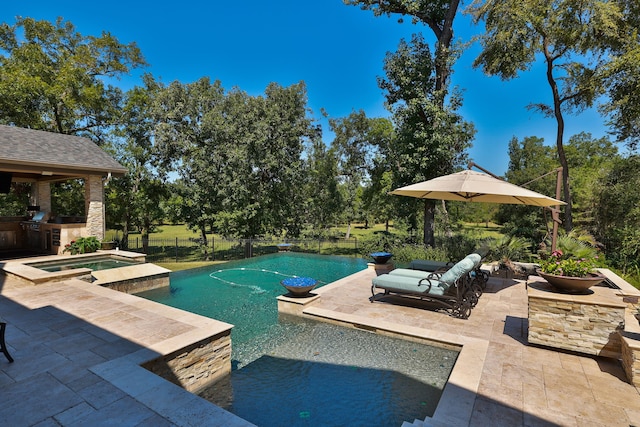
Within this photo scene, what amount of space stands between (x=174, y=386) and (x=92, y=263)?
349 inches

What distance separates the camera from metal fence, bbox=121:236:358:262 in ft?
53.7

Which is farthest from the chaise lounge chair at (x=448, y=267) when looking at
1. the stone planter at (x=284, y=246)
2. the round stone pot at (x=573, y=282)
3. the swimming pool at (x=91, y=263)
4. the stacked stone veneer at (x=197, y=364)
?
the swimming pool at (x=91, y=263)

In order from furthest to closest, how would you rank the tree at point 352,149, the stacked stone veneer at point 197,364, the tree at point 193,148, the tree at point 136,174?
the tree at point 352,149, the tree at point 136,174, the tree at point 193,148, the stacked stone veneer at point 197,364

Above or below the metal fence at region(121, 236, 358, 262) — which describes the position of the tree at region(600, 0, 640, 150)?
above

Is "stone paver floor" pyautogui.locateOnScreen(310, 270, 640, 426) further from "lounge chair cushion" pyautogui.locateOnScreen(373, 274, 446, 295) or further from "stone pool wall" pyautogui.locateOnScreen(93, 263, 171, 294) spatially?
"stone pool wall" pyautogui.locateOnScreen(93, 263, 171, 294)

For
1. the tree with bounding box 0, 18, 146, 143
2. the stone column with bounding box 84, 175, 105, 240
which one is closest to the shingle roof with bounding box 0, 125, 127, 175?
the stone column with bounding box 84, 175, 105, 240

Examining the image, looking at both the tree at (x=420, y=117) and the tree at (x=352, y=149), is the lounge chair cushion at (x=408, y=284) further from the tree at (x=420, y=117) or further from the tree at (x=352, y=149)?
the tree at (x=352, y=149)

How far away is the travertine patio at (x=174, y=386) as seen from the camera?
2.96 metres

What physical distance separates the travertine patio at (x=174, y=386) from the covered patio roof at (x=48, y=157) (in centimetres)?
540

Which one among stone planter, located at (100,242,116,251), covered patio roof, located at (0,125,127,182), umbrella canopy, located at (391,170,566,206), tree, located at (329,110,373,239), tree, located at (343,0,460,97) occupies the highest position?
tree, located at (343,0,460,97)

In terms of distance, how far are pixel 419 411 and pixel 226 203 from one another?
15.4 meters

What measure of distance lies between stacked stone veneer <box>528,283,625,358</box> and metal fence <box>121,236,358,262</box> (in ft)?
38.0

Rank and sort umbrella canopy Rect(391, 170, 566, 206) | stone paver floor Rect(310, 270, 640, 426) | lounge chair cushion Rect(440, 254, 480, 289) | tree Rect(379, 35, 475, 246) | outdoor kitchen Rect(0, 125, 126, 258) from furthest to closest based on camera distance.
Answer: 1. tree Rect(379, 35, 475, 246)
2. outdoor kitchen Rect(0, 125, 126, 258)
3. umbrella canopy Rect(391, 170, 566, 206)
4. lounge chair cushion Rect(440, 254, 480, 289)
5. stone paver floor Rect(310, 270, 640, 426)

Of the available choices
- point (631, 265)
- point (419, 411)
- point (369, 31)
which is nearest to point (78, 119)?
point (369, 31)
